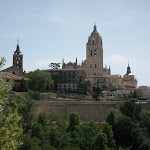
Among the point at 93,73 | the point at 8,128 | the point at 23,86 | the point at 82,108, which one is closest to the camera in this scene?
the point at 8,128

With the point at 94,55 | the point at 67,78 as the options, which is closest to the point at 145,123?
the point at 67,78

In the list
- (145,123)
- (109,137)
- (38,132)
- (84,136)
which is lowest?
(109,137)

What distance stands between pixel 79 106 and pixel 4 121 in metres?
33.8

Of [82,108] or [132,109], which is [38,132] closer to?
[82,108]

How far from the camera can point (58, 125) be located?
3916 cm

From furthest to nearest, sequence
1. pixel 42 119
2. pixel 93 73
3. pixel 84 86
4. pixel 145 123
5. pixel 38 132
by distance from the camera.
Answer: pixel 93 73
pixel 84 86
pixel 145 123
pixel 42 119
pixel 38 132

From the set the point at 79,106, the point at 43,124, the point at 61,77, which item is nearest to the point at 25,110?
the point at 43,124

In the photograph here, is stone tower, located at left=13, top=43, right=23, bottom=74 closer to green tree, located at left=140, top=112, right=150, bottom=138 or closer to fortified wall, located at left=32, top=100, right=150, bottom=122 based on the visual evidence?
fortified wall, located at left=32, top=100, right=150, bottom=122

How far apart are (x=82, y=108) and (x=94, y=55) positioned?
39.2m

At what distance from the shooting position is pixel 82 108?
45.6 m

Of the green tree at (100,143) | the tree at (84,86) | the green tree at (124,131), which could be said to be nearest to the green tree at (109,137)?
→ the green tree at (100,143)

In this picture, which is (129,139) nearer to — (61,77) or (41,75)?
(41,75)

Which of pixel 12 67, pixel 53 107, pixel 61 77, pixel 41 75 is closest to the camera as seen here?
pixel 53 107

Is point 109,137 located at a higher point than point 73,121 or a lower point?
lower
